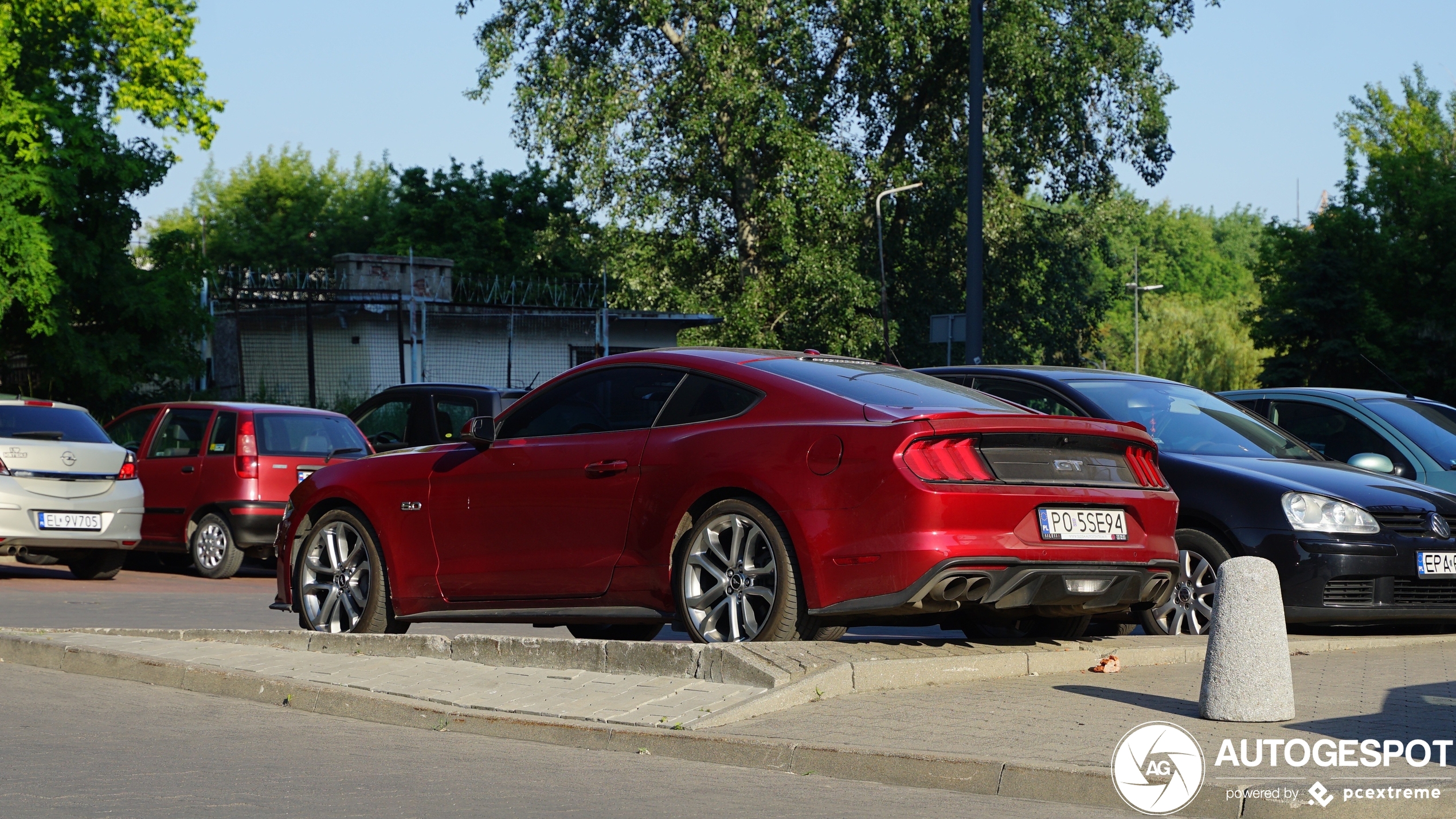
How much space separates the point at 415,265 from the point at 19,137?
1521 centimetres

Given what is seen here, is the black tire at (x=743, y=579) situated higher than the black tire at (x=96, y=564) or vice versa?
the black tire at (x=743, y=579)

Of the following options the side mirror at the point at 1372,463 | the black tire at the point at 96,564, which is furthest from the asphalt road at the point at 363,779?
the black tire at the point at 96,564

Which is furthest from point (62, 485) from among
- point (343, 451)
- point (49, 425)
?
point (343, 451)

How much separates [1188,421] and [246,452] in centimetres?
1006

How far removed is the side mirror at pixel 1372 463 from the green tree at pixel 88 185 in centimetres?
2180

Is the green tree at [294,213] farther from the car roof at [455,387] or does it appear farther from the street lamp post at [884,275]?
the car roof at [455,387]

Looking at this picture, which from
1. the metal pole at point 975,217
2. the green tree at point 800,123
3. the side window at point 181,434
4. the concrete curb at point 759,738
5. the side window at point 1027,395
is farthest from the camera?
the green tree at point 800,123

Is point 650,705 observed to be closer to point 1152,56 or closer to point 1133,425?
point 1133,425

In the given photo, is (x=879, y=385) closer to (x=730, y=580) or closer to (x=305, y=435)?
(x=730, y=580)

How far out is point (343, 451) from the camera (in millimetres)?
16875

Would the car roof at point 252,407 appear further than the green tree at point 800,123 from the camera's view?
No

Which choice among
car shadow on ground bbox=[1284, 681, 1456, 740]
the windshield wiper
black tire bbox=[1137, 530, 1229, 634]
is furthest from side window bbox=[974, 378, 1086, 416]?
the windshield wiper

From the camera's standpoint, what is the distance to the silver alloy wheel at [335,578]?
357 inches

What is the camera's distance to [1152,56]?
36.5m
